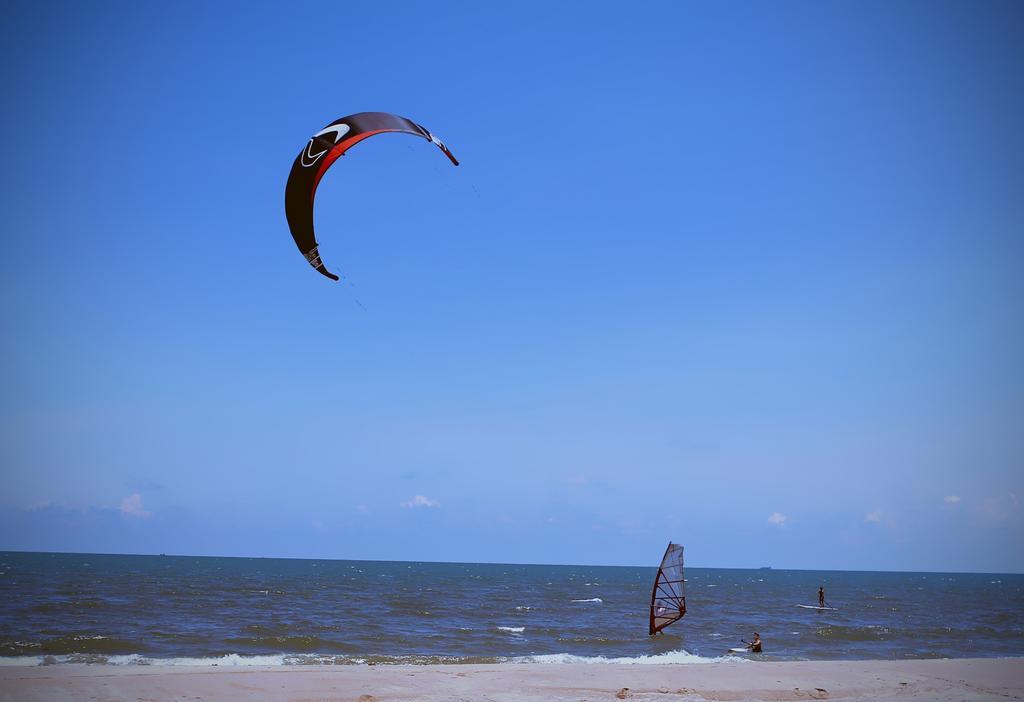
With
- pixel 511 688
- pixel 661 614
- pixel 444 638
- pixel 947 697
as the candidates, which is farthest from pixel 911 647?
pixel 511 688

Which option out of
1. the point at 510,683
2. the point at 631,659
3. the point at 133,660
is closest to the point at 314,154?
the point at 510,683

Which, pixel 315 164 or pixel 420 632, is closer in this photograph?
pixel 315 164

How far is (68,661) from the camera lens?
51.5 feet

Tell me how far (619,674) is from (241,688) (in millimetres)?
6728

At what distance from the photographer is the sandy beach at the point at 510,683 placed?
1088 centimetres

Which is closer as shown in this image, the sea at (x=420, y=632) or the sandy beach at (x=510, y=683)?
the sandy beach at (x=510, y=683)

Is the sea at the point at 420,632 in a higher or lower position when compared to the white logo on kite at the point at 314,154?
lower

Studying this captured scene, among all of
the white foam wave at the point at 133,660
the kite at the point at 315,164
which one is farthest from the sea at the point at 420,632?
the kite at the point at 315,164

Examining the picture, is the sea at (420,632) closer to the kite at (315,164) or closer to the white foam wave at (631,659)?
the white foam wave at (631,659)

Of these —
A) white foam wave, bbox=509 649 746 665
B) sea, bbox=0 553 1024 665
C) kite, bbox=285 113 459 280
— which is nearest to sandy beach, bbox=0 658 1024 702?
white foam wave, bbox=509 649 746 665

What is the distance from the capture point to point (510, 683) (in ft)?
40.4

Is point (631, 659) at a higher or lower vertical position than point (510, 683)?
lower

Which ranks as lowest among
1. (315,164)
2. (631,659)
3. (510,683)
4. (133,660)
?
(631,659)

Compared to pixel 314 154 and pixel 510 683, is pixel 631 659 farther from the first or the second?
pixel 314 154
